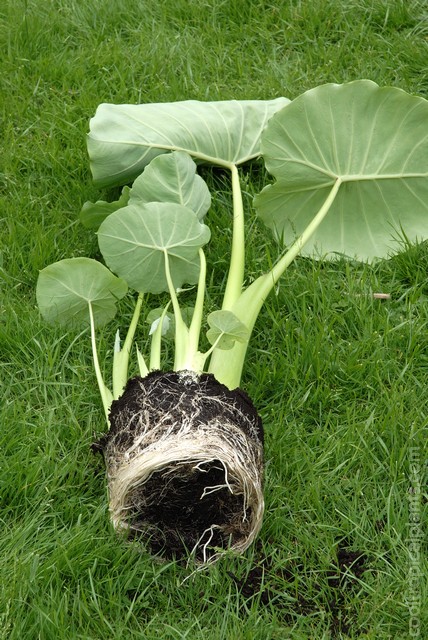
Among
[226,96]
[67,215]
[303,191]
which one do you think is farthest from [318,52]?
[67,215]

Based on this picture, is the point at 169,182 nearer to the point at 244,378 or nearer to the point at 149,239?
the point at 149,239

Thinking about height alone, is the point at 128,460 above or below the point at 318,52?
below

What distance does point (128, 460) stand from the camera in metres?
2.13

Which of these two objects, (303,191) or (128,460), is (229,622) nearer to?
(128,460)

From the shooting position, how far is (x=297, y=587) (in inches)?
82.0

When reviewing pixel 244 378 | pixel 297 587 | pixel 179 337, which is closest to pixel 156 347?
pixel 179 337

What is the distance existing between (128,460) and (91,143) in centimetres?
127

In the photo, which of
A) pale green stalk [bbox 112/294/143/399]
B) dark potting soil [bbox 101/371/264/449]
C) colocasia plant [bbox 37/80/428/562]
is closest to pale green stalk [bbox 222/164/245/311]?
colocasia plant [bbox 37/80/428/562]

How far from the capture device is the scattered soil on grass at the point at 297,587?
204 cm

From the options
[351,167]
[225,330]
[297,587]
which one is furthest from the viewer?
[351,167]

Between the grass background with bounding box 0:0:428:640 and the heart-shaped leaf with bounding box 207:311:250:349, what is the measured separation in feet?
0.76

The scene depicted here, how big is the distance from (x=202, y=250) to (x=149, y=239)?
0.22 meters

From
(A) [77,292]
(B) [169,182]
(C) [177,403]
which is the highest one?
(B) [169,182]

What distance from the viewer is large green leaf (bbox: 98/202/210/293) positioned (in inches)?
103
